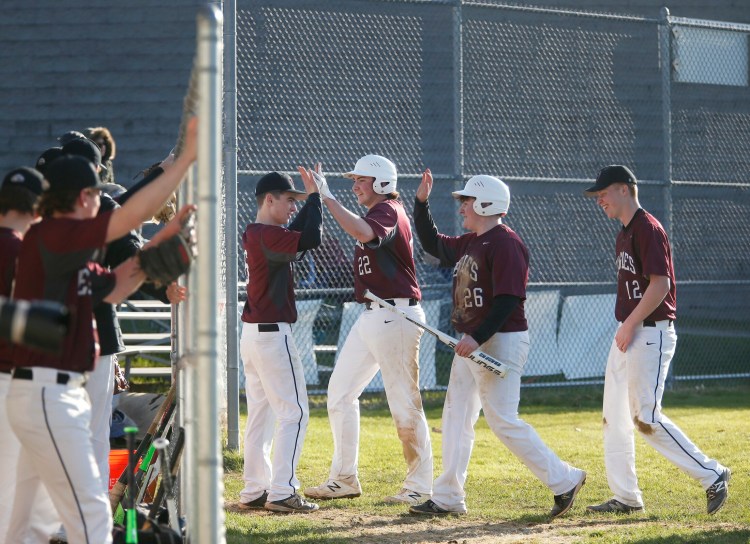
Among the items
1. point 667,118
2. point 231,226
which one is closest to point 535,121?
point 667,118

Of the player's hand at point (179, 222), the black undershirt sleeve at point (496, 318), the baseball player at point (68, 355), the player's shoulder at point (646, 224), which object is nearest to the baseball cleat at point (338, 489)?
the black undershirt sleeve at point (496, 318)

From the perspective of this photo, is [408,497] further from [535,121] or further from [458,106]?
[535,121]

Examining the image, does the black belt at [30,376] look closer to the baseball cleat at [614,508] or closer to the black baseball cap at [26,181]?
the black baseball cap at [26,181]

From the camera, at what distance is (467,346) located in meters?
6.75

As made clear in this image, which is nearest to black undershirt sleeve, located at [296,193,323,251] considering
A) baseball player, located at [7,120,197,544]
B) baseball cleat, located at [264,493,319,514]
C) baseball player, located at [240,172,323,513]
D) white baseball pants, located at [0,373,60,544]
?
baseball player, located at [240,172,323,513]

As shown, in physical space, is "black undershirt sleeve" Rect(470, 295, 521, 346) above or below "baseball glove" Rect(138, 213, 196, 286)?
below

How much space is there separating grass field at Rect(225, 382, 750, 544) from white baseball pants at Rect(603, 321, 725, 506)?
27 cm

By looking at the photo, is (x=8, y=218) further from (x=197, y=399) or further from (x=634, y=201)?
(x=634, y=201)

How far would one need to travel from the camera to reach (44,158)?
626 centimetres

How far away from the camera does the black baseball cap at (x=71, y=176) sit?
14.2 feet

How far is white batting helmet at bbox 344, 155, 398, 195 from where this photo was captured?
24.6ft

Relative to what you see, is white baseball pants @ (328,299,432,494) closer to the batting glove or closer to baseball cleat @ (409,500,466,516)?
baseball cleat @ (409,500,466,516)

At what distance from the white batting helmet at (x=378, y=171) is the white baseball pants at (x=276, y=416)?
1130mm

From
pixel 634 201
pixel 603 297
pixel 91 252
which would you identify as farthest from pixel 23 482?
pixel 603 297
